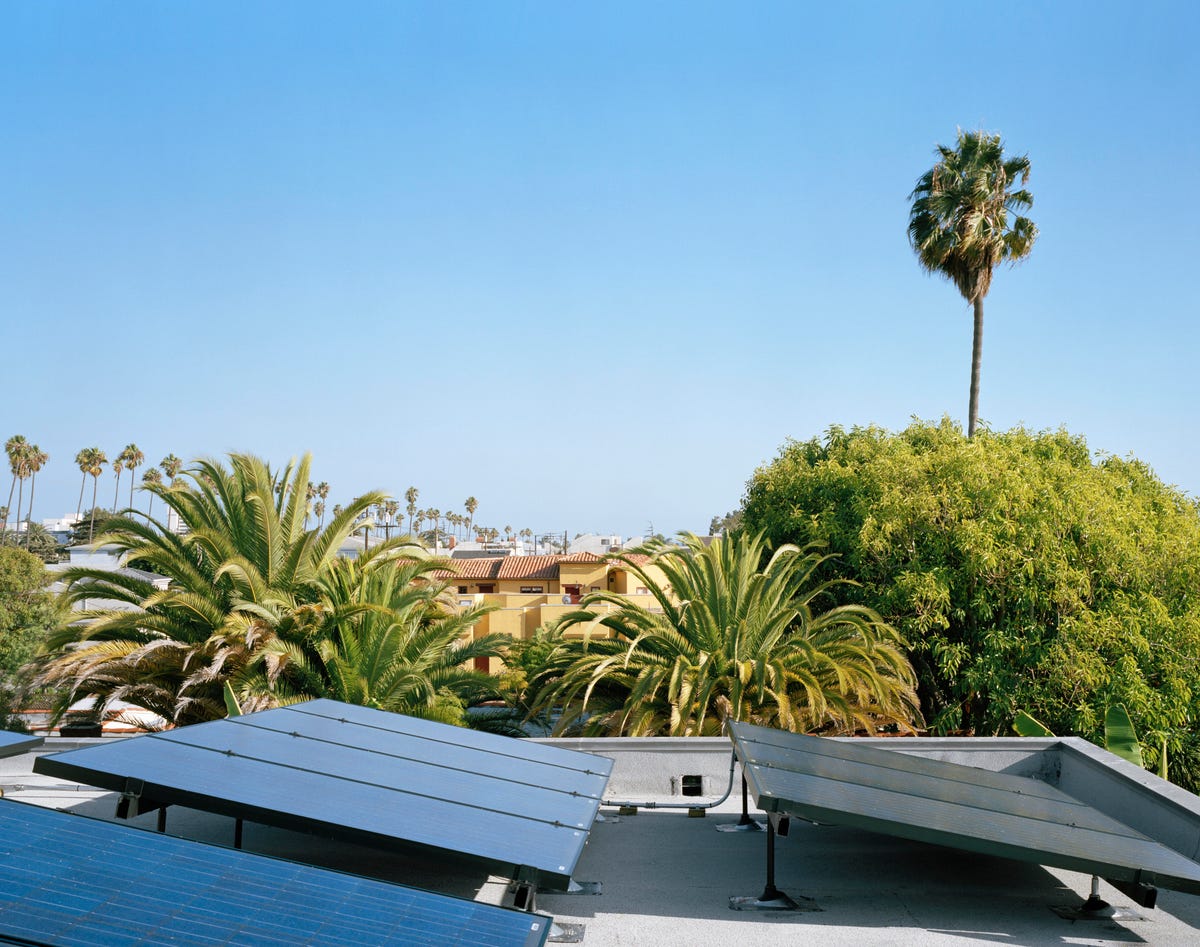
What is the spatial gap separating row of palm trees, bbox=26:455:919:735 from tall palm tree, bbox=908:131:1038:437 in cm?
1803

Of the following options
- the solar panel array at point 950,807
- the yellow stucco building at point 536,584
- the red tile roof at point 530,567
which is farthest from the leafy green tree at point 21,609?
the solar panel array at point 950,807

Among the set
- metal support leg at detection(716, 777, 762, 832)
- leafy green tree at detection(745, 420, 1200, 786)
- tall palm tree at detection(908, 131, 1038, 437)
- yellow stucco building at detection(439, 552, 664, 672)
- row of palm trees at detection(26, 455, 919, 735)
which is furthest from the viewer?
yellow stucco building at detection(439, 552, 664, 672)

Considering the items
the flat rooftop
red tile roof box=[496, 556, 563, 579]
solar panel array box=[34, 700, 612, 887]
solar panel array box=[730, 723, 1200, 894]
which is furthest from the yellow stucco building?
solar panel array box=[730, 723, 1200, 894]

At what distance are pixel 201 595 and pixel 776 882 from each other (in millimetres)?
10391

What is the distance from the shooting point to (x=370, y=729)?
7340 mm

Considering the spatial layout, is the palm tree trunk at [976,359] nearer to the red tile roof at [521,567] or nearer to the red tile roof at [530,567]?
the red tile roof at [521,567]

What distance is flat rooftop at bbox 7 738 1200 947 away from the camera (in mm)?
5398

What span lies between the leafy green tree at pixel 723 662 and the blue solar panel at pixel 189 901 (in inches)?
305

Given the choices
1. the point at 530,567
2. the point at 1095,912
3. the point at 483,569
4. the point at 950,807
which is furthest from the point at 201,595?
the point at 483,569

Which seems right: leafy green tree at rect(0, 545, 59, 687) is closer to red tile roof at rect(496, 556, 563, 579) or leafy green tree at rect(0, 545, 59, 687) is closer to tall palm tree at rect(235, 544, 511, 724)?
red tile roof at rect(496, 556, 563, 579)

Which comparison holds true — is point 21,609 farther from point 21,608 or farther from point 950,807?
point 950,807

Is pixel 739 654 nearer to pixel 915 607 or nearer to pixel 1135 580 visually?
pixel 915 607

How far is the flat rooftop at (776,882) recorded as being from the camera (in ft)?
17.7

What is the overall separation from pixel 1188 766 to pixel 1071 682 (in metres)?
3.25
